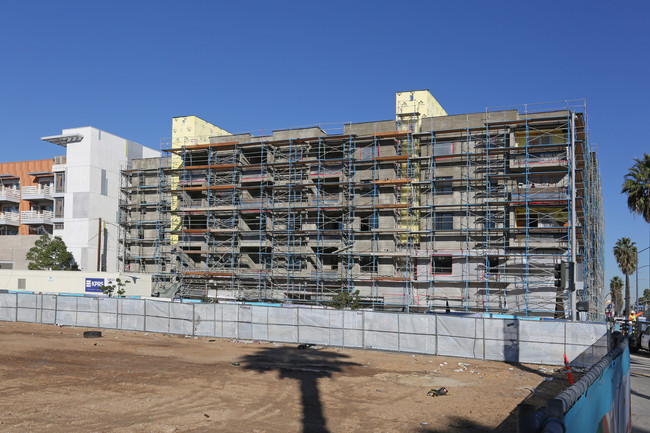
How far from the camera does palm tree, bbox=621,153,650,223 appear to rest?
41750mm

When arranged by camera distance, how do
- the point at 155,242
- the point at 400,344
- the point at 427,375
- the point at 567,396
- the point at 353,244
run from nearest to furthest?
the point at 567,396 → the point at 427,375 → the point at 400,344 → the point at 353,244 → the point at 155,242

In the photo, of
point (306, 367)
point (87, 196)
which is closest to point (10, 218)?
point (87, 196)

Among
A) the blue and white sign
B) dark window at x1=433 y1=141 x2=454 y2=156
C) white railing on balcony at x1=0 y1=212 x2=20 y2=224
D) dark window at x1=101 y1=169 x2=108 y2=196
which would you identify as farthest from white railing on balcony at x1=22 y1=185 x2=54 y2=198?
dark window at x1=433 y1=141 x2=454 y2=156

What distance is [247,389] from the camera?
1689 cm

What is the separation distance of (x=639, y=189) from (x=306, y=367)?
34585 millimetres

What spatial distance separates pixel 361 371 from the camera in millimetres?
20750

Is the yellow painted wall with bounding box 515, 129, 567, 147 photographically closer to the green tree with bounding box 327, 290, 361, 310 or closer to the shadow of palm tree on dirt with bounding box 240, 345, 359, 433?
the green tree with bounding box 327, 290, 361, 310

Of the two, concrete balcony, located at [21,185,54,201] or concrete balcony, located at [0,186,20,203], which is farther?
concrete balcony, located at [0,186,20,203]

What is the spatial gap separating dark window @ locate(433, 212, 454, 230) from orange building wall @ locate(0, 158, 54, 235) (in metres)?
51.0

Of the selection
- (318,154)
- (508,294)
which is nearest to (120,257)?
(318,154)

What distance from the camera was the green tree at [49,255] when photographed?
56469mm

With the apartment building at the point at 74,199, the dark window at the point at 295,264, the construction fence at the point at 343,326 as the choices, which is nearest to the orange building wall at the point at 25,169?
the apartment building at the point at 74,199

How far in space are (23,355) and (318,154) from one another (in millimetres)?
31963

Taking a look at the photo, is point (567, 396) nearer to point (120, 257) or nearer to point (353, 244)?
point (353, 244)
